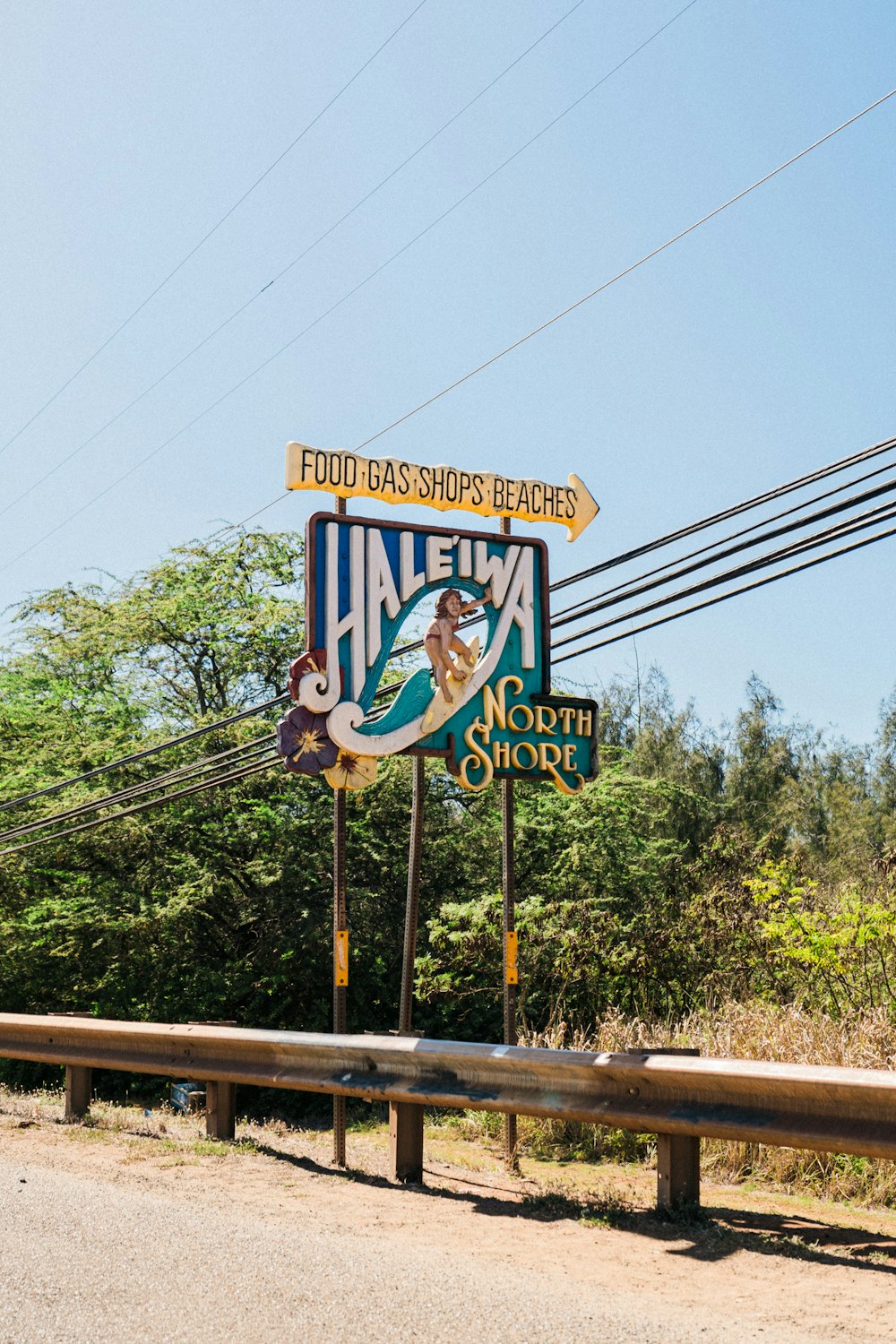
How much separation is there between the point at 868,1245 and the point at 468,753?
400cm

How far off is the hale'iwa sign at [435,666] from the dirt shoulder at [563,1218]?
8.48ft

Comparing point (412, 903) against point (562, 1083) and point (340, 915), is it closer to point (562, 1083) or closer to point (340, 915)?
point (340, 915)

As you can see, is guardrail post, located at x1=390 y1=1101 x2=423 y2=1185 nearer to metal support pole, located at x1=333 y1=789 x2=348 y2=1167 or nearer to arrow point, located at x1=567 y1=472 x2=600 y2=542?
metal support pole, located at x1=333 y1=789 x2=348 y2=1167

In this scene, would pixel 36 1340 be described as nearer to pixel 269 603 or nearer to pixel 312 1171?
pixel 312 1171

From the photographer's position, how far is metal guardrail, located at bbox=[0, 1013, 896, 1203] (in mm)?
5453

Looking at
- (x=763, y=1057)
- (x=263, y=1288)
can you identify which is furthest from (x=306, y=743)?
(x=763, y=1057)

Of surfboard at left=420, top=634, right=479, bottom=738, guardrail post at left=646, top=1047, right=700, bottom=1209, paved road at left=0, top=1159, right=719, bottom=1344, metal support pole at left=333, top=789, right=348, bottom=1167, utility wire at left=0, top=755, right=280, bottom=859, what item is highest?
surfboard at left=420, top=634, right=479, bottom=738

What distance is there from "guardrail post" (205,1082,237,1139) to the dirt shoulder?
0.49ft

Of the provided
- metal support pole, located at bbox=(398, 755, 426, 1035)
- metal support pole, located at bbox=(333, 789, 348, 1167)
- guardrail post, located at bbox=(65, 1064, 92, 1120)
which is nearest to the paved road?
metal support pole, located at bbox=(333, 789, 348, 1167)

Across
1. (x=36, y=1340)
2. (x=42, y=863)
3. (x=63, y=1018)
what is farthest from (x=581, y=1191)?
(x=42, y=863)

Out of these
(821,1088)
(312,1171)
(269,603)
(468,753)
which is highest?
(269,603)

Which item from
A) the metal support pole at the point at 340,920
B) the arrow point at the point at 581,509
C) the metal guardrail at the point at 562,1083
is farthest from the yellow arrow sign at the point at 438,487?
the metal guardrail at the point at 562,1083

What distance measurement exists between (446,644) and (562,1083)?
325 centimetres

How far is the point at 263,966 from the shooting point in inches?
768
